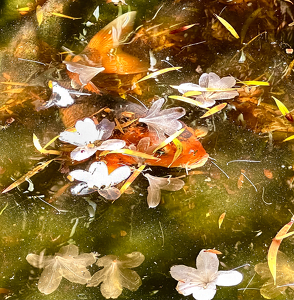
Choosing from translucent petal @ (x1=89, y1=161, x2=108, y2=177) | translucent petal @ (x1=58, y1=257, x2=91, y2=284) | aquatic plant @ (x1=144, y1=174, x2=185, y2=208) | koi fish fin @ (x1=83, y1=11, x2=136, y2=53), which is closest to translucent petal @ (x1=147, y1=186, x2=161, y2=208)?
aquatic plant @ (x1=144, y1=174, x2=185, y2=208)

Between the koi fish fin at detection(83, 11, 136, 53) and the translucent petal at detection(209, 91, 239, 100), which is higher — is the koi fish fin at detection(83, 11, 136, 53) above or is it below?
above

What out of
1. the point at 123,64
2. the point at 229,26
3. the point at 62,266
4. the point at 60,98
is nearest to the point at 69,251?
the point at 62,266

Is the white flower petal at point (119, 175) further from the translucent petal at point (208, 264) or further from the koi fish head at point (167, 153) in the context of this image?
the translucent petal at point (208, 264)

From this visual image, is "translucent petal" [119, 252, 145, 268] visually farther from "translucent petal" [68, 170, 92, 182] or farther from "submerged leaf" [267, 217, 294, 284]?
"submerged leaf" [267, 217, 294, 284]

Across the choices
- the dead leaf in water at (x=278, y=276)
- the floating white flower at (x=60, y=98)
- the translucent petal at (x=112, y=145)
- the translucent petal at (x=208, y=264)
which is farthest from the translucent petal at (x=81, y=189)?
the dead leaf in water at (x=278, y=276)

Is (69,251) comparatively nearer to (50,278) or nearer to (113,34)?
(50,278)

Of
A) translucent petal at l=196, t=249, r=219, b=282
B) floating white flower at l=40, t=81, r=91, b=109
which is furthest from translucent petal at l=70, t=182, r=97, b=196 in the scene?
translucent petal at l=196, t=249, r=219, b=282

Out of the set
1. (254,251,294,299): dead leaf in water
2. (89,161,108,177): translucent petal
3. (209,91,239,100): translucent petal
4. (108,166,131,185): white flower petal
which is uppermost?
(209,91,239,100): translucent petal
